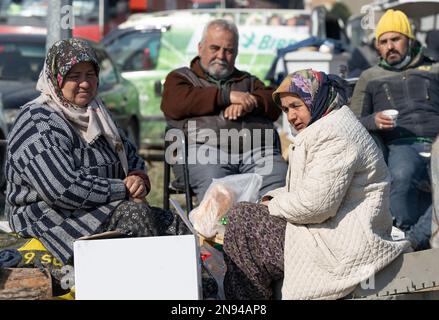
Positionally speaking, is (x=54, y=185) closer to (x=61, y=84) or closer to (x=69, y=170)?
(x=69, y=170)

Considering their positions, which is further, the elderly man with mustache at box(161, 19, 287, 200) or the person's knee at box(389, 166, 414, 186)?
the person's knee at box(389, 166, 414, 186)

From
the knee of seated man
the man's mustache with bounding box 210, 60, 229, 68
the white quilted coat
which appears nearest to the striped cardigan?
the white quilted coat

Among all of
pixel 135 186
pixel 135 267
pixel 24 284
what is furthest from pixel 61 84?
pixel 135 267

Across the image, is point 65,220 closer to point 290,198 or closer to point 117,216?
point 117,216

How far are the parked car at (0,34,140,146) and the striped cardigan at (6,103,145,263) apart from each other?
4.70 meters

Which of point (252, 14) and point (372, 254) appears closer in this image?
point (372, 254)

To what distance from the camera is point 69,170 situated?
→ 499cm

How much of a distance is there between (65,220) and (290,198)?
1.13 m

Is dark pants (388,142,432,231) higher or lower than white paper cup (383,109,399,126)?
lower

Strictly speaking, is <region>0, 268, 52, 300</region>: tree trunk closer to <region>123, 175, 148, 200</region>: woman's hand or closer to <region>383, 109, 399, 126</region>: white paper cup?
<region>123, 175, 148, 200</region>: woman's hand

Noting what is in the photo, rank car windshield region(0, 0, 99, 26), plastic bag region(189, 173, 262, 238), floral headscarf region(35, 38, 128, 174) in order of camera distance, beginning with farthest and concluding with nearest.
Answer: car windshield region(0, 0, 99, 26), plastic bag region(189, 173, 262, 238), floral headscarf region(35, 38, 128, 174)

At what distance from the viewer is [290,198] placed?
4.83 meters

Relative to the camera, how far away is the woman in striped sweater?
195 inches
